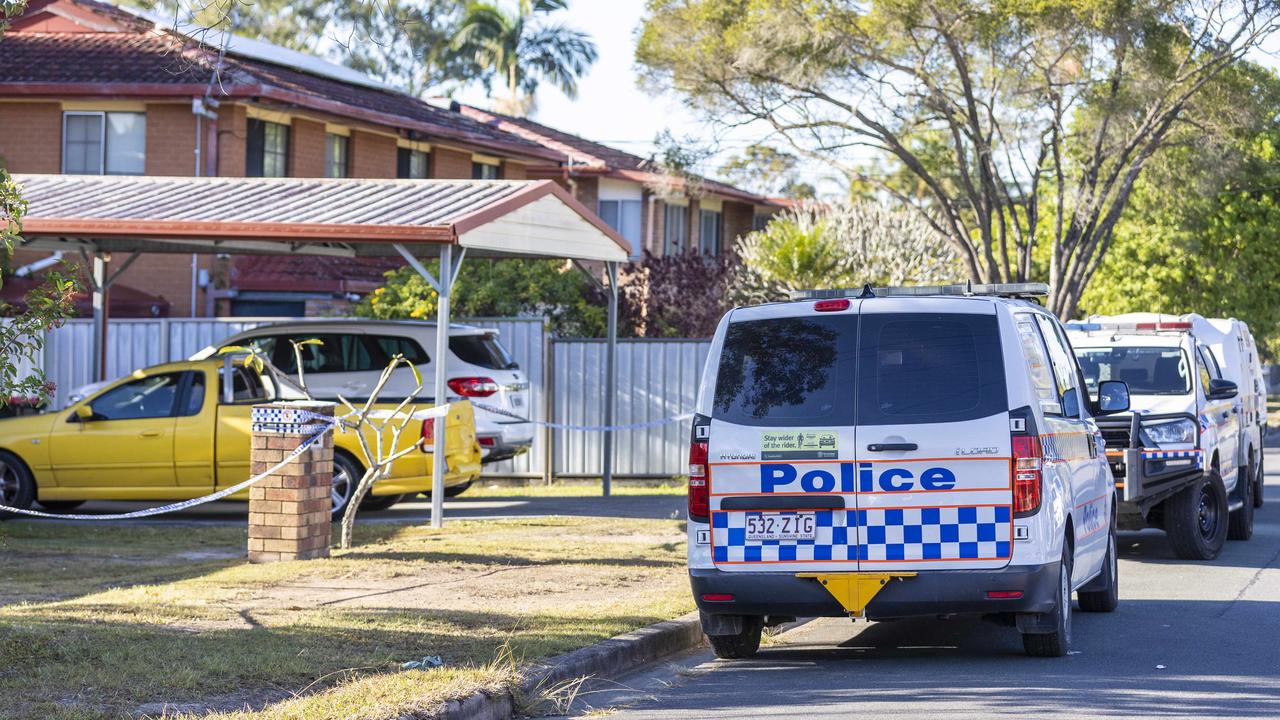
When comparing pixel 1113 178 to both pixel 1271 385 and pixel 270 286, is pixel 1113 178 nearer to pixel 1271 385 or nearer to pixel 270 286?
pixel 270 286

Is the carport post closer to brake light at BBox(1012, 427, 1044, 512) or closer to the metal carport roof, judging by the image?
the metal carport roof

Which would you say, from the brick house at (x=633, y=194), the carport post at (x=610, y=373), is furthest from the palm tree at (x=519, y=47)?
the carport post at (x=610, y=373)

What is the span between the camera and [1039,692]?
8.02m

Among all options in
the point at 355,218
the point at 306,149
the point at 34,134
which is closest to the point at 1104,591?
the point at 355,218

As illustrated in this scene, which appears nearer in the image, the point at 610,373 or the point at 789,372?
the point at 789,372

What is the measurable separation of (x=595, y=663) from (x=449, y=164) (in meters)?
24.8

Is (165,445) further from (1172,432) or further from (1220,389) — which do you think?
(1220,389)

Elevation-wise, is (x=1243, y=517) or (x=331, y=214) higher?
(x=331, y=214)

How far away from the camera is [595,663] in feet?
28.5

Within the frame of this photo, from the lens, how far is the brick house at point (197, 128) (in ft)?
87.5

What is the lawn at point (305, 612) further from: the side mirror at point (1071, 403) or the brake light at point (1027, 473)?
the side mirror at point (1071, 403)

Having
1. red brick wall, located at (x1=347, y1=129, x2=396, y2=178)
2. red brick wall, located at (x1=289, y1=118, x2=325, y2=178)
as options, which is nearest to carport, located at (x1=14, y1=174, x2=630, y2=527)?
red brick wall, located at (x1=289, y1=118, x2=325, y2=178)

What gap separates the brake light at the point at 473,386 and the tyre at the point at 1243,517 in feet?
24.2

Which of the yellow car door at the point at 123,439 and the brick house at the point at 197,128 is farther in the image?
the brick house at the point at 197,128
